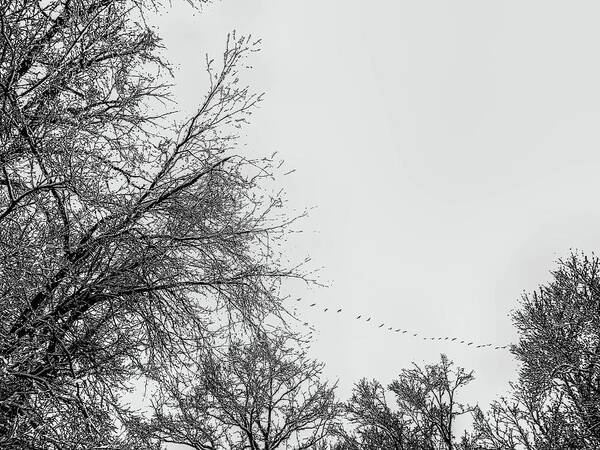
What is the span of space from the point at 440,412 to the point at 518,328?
4854 mm

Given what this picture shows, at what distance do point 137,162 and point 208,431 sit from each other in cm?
902

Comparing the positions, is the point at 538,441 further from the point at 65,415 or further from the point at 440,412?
the point at 65,415

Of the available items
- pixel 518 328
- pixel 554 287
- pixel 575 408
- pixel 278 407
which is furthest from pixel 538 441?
pixel 278 407

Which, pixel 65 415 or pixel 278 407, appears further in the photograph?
pixel 278 407

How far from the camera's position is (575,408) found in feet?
37.7

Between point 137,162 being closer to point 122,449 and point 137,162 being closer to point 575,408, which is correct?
point 122,449

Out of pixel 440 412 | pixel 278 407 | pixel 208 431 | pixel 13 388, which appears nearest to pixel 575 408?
pixel 440 412

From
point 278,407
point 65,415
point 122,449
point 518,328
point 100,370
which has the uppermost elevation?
point 518,328

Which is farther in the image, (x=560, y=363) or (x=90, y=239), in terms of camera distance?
(x=560, y=363)

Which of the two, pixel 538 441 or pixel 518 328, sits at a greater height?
pixel 518 328

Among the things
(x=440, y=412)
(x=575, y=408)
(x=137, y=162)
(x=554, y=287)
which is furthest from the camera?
(x=440, y=412)

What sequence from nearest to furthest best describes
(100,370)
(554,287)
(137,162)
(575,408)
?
(100,370), (137,162), (575,408), (554,287)

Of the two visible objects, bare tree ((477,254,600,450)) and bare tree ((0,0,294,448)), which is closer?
bare tree ((0,0,294,448))

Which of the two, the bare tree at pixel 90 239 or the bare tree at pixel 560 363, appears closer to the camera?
the bare tree at pixel 90 239
